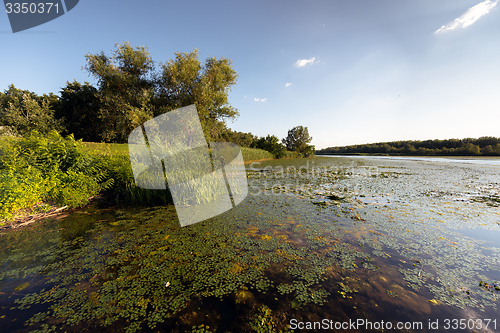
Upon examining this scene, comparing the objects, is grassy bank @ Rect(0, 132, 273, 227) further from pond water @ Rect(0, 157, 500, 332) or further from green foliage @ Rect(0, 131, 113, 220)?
pond water @ Rect(0, 157, 500, 332)

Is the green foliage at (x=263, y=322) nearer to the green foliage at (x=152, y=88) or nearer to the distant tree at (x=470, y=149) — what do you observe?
the green foliage at (x=152, y=88)

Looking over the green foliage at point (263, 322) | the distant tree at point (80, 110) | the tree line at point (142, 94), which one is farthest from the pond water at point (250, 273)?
the distant tree at point (80, 110)

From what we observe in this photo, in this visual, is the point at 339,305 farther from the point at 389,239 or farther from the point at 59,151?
the point at 59,151

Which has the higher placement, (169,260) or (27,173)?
(27,173)

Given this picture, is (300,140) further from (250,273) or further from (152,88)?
(250,273)

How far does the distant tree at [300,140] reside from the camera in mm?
66206

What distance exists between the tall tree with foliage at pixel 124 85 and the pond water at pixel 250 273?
53.9 ft

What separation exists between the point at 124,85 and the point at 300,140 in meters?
58.5

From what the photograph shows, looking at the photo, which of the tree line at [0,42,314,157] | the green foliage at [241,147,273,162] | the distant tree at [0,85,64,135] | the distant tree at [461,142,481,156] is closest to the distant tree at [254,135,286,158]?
the green foliage at [241,147,273,162]

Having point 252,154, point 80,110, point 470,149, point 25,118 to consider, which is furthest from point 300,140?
point 25,118

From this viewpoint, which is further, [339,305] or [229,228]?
[229,228]

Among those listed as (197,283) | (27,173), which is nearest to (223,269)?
(197,283)

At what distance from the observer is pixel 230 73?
23.6m

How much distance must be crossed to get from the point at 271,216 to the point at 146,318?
4220 millimetres
